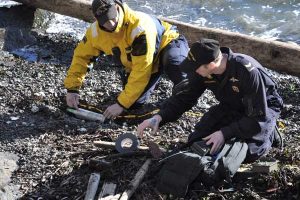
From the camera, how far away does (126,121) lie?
637 cm

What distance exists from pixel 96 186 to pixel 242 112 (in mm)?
1620

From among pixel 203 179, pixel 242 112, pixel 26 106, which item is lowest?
pixel 26 106

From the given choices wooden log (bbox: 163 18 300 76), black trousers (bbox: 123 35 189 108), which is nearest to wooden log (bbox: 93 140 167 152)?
black trousers (bbox: 123 35 189 108)

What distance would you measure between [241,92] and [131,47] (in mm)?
1584

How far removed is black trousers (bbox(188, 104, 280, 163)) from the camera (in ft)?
15.9

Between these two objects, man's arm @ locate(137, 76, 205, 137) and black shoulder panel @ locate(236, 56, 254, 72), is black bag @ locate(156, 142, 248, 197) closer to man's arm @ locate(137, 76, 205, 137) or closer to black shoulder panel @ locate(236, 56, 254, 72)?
man's arm @ locate(137, 76, 205, 137)

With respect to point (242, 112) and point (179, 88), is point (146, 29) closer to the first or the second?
point (179, 88)

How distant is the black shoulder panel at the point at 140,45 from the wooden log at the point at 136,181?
1361mm

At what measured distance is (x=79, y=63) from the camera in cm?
627

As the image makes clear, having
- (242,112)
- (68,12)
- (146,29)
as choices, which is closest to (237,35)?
(146,29)

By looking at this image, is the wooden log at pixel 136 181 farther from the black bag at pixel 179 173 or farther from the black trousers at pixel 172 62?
the black trousers at pixel 172 62

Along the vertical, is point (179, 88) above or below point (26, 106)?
above

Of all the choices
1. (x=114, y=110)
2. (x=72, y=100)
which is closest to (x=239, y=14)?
(x=72, y=100)

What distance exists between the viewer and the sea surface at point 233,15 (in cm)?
1027
